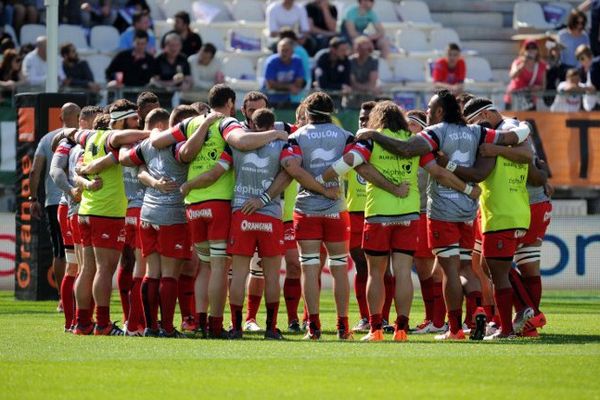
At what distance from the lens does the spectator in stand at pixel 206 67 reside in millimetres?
24156

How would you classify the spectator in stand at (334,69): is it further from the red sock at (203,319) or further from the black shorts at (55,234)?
the red sock at (203,319)

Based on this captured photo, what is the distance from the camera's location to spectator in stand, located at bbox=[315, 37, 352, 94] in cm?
2383

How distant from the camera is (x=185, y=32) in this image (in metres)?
24.8

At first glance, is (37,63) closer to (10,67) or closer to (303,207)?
(10,67)

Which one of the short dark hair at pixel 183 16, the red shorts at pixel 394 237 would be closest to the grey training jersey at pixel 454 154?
the red shorts at pixel 394 237

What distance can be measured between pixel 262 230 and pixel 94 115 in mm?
2771

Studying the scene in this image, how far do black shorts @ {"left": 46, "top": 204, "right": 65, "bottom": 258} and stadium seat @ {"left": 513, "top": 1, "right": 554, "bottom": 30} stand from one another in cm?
1467

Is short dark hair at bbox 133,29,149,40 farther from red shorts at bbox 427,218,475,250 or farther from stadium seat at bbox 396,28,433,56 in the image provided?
red shorts at bbox 427,218,475,250

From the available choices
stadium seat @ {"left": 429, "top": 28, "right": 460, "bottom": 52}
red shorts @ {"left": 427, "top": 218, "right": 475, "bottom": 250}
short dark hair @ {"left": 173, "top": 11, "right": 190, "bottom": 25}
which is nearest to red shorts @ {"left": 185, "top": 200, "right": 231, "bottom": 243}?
red shorts @ {"left": 427, "top": 218, "right": 475, "bottom": 250}

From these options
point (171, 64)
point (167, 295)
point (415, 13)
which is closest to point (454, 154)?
point (167, 295)

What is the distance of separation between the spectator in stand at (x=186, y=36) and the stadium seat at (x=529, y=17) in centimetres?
768

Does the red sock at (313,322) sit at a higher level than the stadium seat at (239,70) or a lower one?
lower

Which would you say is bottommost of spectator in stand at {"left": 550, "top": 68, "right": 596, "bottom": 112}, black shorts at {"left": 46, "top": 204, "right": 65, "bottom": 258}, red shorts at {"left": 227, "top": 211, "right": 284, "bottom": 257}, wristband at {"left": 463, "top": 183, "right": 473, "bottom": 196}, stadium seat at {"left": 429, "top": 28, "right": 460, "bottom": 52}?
black shorts at {"left": 46, "top": 204, "right": 65, "bottom": 258}

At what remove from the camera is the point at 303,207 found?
13.6 meters
